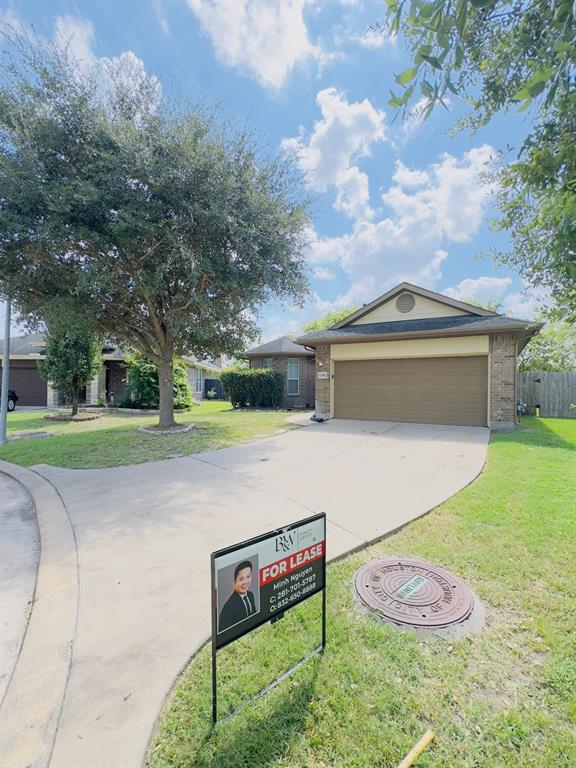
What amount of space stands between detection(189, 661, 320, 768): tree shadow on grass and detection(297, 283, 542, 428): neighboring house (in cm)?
965

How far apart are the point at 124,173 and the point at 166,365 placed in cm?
500

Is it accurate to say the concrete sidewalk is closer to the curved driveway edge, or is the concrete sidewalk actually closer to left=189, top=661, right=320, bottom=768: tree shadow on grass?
the curved driveway edge

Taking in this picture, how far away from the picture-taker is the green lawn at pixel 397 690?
1.57m

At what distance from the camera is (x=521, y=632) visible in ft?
7.50

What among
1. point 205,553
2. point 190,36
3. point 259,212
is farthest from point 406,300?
point 205,553

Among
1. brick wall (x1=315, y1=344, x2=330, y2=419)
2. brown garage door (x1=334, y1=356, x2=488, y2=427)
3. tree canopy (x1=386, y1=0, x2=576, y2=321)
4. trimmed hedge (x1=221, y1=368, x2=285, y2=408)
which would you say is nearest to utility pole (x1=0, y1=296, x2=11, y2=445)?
brick wall (x1=315, y1=344, x2=330, y2=419)

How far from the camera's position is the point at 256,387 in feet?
56.6

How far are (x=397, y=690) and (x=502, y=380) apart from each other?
994 centimetres

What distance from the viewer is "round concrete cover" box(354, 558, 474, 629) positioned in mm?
2408

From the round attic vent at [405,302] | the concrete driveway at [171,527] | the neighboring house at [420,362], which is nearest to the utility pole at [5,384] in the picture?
the concrete driveway at [171,527]

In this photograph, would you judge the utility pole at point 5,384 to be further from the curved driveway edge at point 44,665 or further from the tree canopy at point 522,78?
the tree canopy at point 522,78

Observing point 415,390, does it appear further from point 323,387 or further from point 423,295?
point 423,295

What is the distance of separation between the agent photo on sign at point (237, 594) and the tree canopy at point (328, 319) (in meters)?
34.9

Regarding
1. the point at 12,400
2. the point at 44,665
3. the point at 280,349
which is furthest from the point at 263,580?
the point at 12,400
